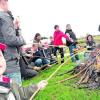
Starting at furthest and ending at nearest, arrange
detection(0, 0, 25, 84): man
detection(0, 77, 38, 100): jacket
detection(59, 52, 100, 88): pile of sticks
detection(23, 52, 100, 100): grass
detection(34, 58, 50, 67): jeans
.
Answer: detection(34, 58, 50, 67): jeans → detection(59, 52, 100, 88): pile of sticks → detection(23, 52, 100, 100): grass → detection(0, 0, 25, 84): man → detection(0, 77, 38, 100): jacket

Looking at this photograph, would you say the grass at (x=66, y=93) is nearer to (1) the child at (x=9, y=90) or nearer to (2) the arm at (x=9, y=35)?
(2) the arm at (x=9, y=35)

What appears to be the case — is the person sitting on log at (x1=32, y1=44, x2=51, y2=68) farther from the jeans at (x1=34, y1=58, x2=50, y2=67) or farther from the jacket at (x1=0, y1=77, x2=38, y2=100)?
the jacket at (x1=0, y1=77, x2=38, y2=100)

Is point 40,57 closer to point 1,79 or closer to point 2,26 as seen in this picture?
point 2,26

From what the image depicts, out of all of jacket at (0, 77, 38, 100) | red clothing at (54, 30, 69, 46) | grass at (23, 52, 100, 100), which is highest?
jacket at (0, 77, 38, 100)

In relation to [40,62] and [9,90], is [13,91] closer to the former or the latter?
[9,90]

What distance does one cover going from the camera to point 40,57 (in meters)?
15.4

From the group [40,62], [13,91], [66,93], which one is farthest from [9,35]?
[40,62]

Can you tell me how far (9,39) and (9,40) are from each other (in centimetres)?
1

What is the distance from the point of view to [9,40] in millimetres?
5746

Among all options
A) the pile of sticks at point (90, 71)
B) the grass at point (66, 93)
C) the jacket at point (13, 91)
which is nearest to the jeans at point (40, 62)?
the pile of sticks at point (90, 71)

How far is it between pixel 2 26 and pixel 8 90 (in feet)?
5.98

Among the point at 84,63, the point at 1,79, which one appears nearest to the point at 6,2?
the point at 1,79

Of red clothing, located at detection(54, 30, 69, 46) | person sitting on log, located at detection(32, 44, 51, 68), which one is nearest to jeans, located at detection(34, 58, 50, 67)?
person sitting on log, located at detection(32, 44, 51, 68)

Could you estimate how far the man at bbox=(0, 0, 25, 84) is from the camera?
5.63m
